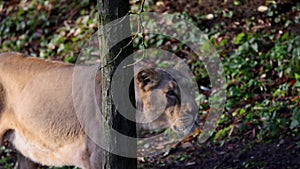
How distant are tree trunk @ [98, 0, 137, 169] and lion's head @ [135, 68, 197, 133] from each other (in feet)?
5.66

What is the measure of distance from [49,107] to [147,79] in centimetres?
117

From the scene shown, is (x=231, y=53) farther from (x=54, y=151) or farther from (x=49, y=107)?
(x=54, y=151)

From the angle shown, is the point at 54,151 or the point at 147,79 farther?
the point at 54,151

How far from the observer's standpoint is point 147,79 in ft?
24.4

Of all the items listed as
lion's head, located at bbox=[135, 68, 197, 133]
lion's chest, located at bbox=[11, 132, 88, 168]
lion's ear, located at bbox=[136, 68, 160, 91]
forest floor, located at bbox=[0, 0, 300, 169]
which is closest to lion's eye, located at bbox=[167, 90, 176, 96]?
lion's head, located at bbox=[135, 68, 197, 133]

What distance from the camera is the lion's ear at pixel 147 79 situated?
7.41m

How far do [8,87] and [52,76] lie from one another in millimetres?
495

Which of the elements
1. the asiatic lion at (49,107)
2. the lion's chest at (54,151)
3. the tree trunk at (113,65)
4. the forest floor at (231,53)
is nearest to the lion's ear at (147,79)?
the asiatic lion at (49,107)

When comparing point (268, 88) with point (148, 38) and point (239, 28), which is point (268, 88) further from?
point (148, 38)

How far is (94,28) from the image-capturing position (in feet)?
42.8

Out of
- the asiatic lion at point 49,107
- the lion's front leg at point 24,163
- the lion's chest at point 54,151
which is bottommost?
the lion's front leg at point 24,163

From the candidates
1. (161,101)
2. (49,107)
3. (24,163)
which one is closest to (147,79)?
(161,101)

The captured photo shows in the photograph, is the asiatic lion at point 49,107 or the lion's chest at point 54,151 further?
the lion's chest at point 54,151

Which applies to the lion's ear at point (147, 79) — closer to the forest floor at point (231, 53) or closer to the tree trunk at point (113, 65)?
the forest floor at point (231, 53)
